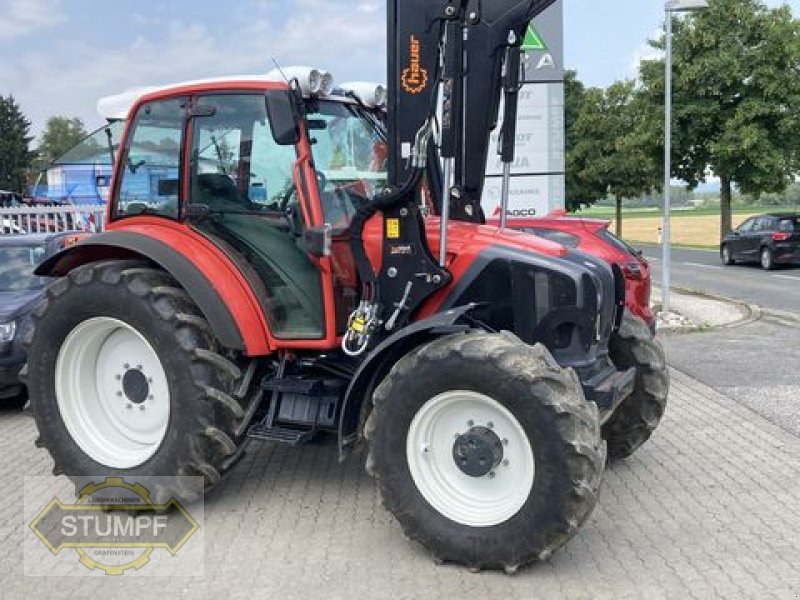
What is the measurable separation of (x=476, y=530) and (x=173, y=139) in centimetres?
292

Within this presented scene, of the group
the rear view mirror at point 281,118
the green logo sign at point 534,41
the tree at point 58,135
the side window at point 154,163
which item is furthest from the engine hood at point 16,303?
the tree at point 58,135

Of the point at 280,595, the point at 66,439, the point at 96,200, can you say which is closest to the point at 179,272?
the point at 66,439

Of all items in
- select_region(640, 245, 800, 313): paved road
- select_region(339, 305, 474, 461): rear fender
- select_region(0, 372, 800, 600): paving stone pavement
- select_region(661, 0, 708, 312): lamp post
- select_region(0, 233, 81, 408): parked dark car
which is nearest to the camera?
select_region(0, 372, 800, 600): paving stone pavement

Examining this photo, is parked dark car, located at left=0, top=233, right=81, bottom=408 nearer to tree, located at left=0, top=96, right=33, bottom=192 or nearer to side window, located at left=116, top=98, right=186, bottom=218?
side window, located at left=116, top=98, right=186, bottom=218

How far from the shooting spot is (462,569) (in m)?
4.25

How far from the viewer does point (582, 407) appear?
407 cm

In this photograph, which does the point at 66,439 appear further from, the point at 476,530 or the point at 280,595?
the point at 476,530

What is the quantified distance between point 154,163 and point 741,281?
18403 millimetres

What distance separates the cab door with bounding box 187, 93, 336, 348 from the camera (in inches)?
194

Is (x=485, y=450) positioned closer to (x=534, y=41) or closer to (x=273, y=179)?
(x=273, y=179)

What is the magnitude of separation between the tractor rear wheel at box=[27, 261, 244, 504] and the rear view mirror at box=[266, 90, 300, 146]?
111cm

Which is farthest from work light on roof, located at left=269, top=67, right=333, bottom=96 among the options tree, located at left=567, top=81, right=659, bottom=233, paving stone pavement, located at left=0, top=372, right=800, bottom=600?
tree, located at left=567, top=81, right=659, bottom=233

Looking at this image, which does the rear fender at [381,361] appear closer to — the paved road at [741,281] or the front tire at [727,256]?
the paved road at [741,281]

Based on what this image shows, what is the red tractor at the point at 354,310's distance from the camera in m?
4.21
